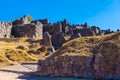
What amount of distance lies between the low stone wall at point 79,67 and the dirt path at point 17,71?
196 cm

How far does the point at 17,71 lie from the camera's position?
4378 centimetres

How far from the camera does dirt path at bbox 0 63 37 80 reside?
4028 cm

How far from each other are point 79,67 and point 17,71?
7352mm

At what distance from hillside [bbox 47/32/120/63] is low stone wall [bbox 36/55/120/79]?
0.81 meters

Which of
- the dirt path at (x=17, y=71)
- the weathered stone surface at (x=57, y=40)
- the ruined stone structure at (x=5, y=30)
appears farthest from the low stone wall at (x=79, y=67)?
the ruined stone structure at (x=5, y=30)

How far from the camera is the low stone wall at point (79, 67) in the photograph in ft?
127

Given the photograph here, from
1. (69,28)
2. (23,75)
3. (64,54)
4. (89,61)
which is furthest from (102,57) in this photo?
(69,28)

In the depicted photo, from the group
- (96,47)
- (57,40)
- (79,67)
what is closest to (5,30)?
(57,40)

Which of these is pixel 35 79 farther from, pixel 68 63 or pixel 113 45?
pixel 113 45

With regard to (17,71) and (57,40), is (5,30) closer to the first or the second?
(57,40)

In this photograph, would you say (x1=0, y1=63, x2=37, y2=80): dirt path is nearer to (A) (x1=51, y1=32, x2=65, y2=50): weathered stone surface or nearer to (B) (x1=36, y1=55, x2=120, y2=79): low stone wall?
(B) (x1=36, y1=55, x2=120, y2=79): low stone wall

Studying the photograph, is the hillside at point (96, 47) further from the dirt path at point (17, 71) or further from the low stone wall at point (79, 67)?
the dirt path at point (17, 71)

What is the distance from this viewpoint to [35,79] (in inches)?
1551

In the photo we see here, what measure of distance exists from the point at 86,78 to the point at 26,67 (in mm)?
10446
